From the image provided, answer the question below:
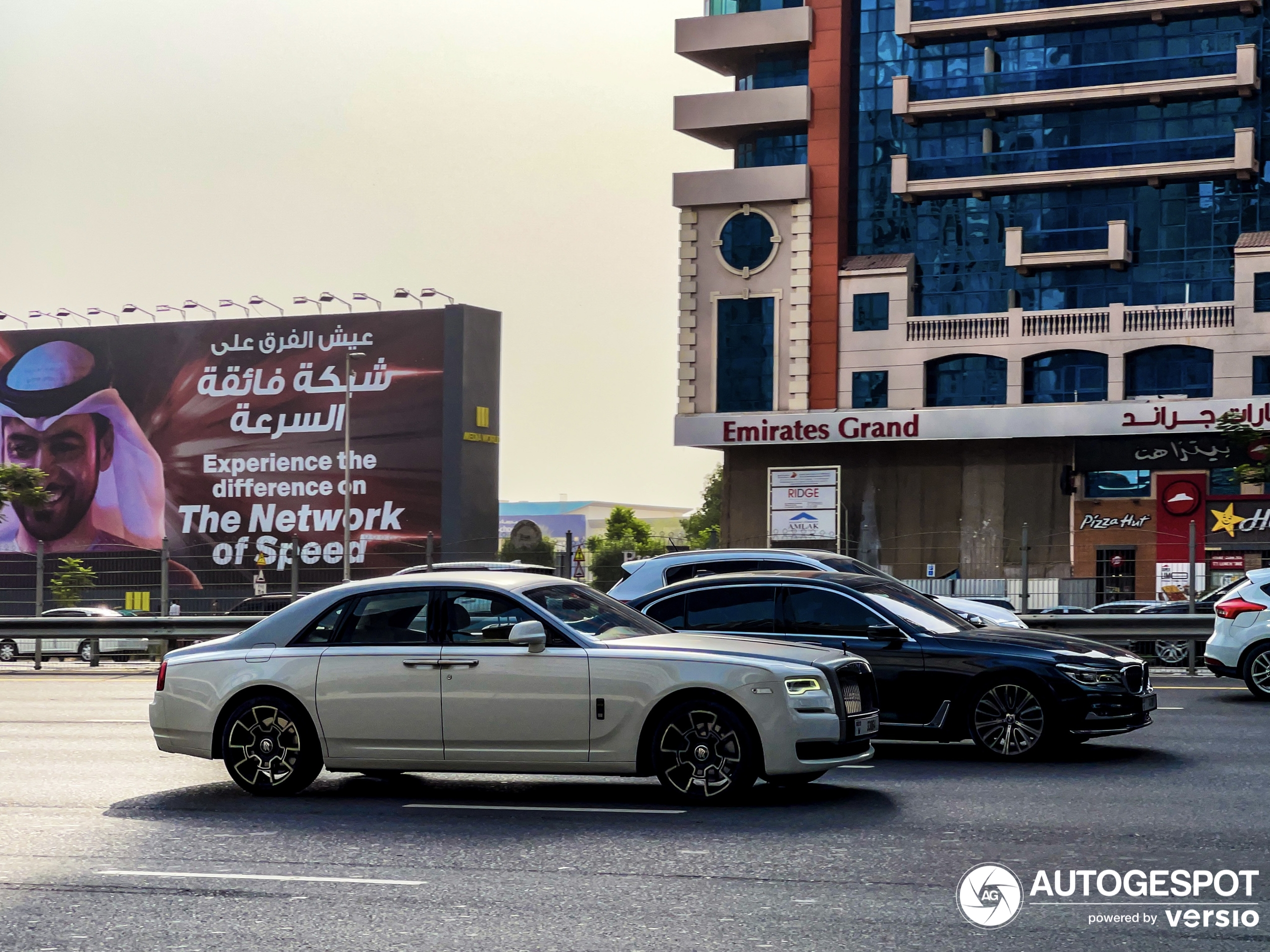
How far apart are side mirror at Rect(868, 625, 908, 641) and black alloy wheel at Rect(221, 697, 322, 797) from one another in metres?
4.25

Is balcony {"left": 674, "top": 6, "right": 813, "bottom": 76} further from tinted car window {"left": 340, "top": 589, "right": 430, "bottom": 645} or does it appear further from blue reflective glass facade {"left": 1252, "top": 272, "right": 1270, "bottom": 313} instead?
tinted car window {"left": 340, "top": 589, "right": 430, "bottom": 645}

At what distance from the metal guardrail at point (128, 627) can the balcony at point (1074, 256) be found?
118 feet

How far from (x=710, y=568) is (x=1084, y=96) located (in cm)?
4326

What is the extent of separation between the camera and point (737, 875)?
8.02 m

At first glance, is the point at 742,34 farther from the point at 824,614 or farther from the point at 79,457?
the point at 824,614

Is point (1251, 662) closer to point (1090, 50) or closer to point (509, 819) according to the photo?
point (509, 819)

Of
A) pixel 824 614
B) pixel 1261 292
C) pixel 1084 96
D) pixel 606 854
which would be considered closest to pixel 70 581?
pixel 824 614

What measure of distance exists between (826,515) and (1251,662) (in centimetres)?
4007

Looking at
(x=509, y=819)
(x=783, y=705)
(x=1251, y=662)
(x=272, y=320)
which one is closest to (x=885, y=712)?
(x=783, y=705)

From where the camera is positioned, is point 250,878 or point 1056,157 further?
point 1056,157

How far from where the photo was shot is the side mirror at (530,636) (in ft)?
34.0

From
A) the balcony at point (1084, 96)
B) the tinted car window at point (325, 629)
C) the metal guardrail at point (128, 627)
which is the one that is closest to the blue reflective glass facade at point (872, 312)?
the balcony at point (1084, 96)

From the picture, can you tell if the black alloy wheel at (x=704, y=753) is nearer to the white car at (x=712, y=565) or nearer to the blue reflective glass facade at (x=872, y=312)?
the white car at (x=712, y=565)

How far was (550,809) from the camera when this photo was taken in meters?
10.4
